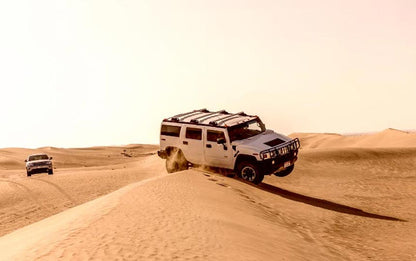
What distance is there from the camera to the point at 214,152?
54.5ft

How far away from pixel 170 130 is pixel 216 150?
7.54 feet

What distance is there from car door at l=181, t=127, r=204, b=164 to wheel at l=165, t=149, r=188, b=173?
0.43m

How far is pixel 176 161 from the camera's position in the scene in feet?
59.4

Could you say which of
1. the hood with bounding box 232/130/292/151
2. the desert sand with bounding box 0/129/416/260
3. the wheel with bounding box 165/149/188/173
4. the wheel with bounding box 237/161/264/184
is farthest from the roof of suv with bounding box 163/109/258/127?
the desert sand with bounding box 0/129/416/260

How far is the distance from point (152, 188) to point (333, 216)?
5.42 meters

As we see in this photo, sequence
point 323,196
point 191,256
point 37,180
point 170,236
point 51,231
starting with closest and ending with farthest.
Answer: point 191,256, point 170,236, point 51,231, point 323,196, point 37,180

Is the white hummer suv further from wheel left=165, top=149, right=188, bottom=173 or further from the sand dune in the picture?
the sand dune

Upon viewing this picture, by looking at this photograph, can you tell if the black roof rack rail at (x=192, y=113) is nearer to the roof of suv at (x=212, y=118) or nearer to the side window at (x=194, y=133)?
the roof of suv at (x=212, y=118)

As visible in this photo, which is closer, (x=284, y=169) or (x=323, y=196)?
(x=284, y=169)

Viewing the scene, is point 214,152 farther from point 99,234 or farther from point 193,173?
point 99,234

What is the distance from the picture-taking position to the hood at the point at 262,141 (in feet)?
51.6

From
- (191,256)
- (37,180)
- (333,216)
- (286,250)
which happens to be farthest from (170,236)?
(37,180)

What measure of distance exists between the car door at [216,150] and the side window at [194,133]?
1.10 feet

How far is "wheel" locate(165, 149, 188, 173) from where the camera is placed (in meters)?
17.9
